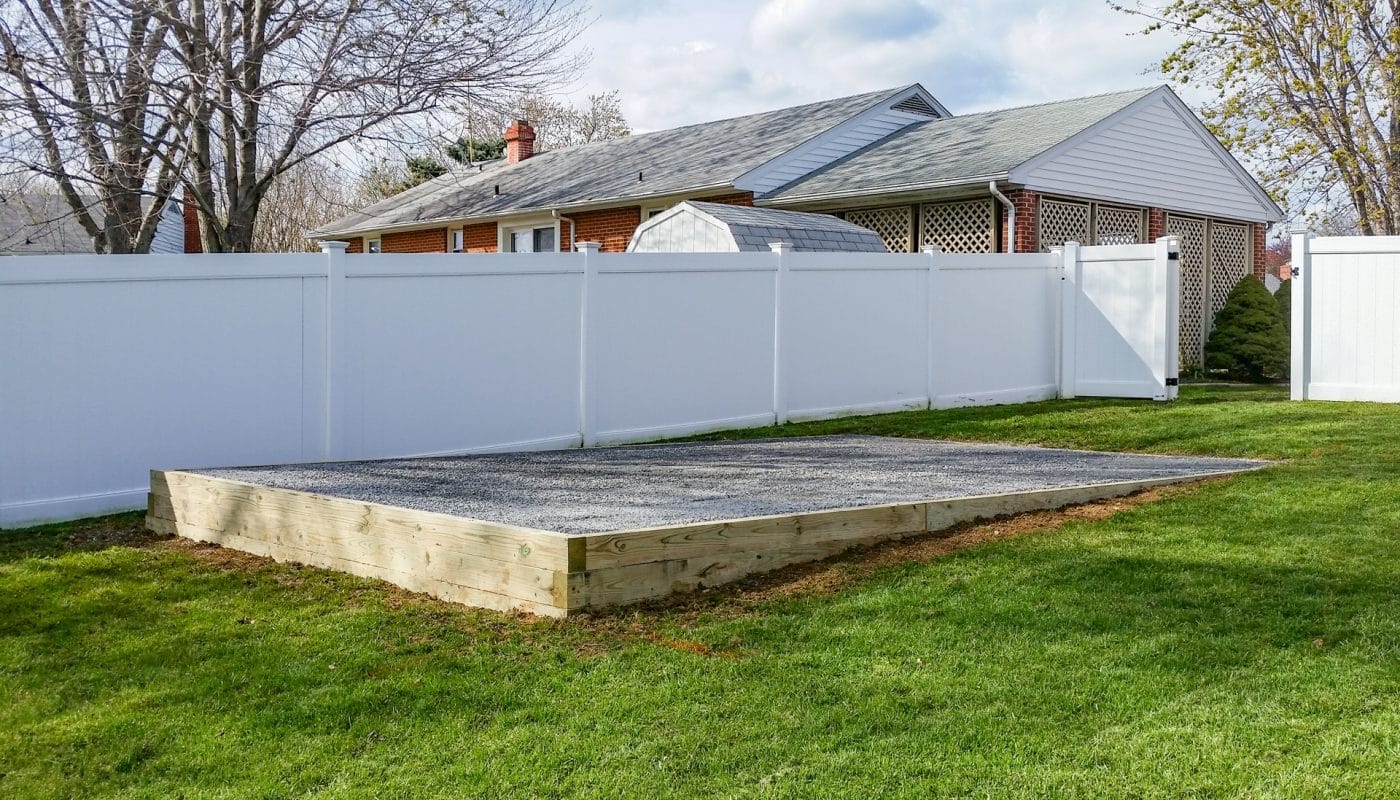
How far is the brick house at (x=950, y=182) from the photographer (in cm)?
1602

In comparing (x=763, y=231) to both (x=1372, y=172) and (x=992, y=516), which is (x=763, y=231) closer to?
(x=992, y=516)

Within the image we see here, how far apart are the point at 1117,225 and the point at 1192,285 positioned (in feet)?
7.81

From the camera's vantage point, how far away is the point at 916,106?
21.1 meters

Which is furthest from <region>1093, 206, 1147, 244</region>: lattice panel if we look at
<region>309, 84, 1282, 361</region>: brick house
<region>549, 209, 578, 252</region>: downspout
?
<region>549, 209, 578, 252</region>: downspout

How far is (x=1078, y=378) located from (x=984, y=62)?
41.9 ft

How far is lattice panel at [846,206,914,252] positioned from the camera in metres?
16.9

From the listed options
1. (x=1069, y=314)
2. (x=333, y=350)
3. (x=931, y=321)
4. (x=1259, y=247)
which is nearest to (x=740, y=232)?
(x=931, y=321)

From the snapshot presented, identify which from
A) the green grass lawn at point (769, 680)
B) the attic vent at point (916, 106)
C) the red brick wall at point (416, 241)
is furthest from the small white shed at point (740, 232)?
the red brick wall at point (416, 241)

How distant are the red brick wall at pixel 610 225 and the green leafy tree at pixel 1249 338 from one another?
31.2 ft

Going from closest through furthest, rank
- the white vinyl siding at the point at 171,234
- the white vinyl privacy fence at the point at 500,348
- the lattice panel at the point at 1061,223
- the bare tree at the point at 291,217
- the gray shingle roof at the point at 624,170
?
the white vinyl privacy fence at the point at 500,348
the lattice panel at the point at 1061,223
the gray shingle roof at the point at 624,170
the white vinyl siding at the point at 171,234
the bare tree at the point at 291,217

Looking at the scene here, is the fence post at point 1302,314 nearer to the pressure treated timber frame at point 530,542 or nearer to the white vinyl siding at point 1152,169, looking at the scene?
the white vinyl siding at point 1152,169

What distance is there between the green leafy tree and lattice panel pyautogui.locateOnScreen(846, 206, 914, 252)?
5574 millimetres

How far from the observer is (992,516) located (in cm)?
615

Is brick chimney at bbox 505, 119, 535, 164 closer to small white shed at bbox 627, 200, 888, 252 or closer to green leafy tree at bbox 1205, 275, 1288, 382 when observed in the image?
small white shed at bbox 627, 200, 888, 252
